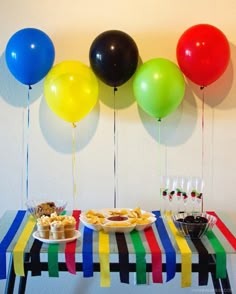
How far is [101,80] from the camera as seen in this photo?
7.54 feet

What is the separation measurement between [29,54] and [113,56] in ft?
1.31

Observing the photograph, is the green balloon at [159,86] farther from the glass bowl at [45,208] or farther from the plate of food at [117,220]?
the glass bowl at [45,208]

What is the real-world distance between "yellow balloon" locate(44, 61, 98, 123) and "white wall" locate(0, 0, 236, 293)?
0.20 meters

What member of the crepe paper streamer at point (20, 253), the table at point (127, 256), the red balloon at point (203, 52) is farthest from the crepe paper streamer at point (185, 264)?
the red balloon at point (203, 52)

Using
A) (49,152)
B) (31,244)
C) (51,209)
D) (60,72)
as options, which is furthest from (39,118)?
(31,244)

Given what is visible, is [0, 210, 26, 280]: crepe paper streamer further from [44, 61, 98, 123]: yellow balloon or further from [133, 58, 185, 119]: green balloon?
[133, 58, 185, 119]: green balloon

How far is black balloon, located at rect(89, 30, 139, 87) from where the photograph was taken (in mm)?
2145

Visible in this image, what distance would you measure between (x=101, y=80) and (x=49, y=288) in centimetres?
118

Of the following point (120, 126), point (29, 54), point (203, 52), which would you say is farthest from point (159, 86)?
point (29, 54)

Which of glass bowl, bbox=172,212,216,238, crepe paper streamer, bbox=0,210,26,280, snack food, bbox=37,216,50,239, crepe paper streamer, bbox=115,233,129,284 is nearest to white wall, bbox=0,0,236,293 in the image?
crepe paper streamer, bbox=0,210,26,280

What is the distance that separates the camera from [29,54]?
2.16 meters

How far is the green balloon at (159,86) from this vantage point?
6.98 ft

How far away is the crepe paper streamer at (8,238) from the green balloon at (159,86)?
2.64 feet

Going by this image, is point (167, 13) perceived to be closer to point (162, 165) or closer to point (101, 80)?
point (101, 80)
